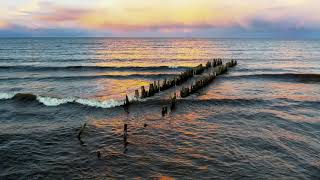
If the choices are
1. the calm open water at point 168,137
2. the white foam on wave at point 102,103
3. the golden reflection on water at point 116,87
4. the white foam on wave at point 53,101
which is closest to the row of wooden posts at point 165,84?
the calm open water at point 168,137

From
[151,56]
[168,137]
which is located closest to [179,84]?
[168,137]

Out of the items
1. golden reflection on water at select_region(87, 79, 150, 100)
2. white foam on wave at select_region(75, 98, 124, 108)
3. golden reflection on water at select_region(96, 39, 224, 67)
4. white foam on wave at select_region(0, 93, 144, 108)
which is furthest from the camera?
golden reflection on water at select_region(96, 39, 224, 67)

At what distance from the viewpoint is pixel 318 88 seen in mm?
33875

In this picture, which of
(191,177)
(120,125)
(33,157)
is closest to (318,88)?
(120,125)

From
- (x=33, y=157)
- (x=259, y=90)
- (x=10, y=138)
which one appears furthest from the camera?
(x=259, y=90)

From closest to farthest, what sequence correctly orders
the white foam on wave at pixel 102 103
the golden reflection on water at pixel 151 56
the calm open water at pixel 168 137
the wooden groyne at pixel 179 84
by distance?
the calm open water at pixel 168 137
the white foam on wave at pixel 102 103
the wooden groyne at pixel 179 84
the golden reflection on water at pixel 151 56

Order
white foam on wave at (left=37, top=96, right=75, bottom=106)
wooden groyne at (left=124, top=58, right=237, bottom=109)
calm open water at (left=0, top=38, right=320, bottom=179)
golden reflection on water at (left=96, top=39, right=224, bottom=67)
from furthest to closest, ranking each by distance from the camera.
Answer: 1. golden reflection on water at (left=96, top=39, right=224, bottom=67)
2. wooden groyne at (left=124, top=58, right=237, bottom=109)
3. white foam on wave at (left=37, top=96, right=75, bottom=106)
4. calm open water at (left=0, top=38, right=320, bottom=179)

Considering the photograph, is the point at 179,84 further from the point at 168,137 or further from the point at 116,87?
the point at 168,137

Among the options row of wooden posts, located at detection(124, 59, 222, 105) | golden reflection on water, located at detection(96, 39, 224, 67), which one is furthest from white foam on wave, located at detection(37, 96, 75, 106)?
golden reflection on water, located at detection(96, 39, 224, 67)

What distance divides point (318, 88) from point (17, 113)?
28.8m

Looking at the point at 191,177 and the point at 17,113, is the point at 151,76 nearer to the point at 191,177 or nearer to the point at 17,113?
the point at 17,113

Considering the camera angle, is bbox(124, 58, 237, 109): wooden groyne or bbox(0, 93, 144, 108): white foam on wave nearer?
bbox(0, 93, 144, 108): white foam on wave

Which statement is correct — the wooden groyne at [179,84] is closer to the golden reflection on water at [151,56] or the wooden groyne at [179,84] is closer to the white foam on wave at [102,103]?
the white foam on wave at [102,103]

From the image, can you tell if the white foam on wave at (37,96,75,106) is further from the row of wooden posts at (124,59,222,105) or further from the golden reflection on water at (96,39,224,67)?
the golden reflection on water at (96,39,224,67)
